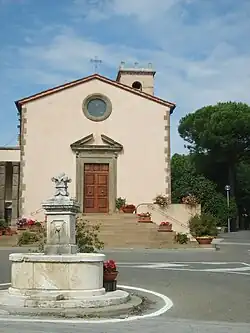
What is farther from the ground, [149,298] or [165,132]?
[165,132]

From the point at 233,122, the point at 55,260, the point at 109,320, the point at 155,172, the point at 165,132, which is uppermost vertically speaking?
the point at 233,122

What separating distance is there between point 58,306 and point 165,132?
70.8 feet

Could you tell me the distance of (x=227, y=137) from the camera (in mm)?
47688

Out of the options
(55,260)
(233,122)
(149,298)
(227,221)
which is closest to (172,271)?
(149,298)

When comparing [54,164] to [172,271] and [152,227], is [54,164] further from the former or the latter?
[172,271]

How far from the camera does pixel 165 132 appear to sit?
29625 mm

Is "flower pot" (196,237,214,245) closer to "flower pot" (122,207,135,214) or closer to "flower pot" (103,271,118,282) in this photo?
"flower pot" (122,207,135,214)

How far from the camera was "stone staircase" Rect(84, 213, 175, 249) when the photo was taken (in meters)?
24.6

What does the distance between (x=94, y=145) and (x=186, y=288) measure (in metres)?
18.1

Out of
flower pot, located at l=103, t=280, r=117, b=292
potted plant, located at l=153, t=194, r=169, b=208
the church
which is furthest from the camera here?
the church

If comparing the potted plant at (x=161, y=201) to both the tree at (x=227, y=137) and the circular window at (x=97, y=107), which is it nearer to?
the circular window at (x=97, y=107)

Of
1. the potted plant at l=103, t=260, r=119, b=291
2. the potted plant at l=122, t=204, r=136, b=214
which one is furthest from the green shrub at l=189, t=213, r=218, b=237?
the potted plant at l=103, t=260, r=119, b=291

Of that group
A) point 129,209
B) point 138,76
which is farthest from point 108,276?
point 138,76

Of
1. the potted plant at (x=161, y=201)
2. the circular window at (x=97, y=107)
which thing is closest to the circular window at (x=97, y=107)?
the circular window at (x=97, y=107)
